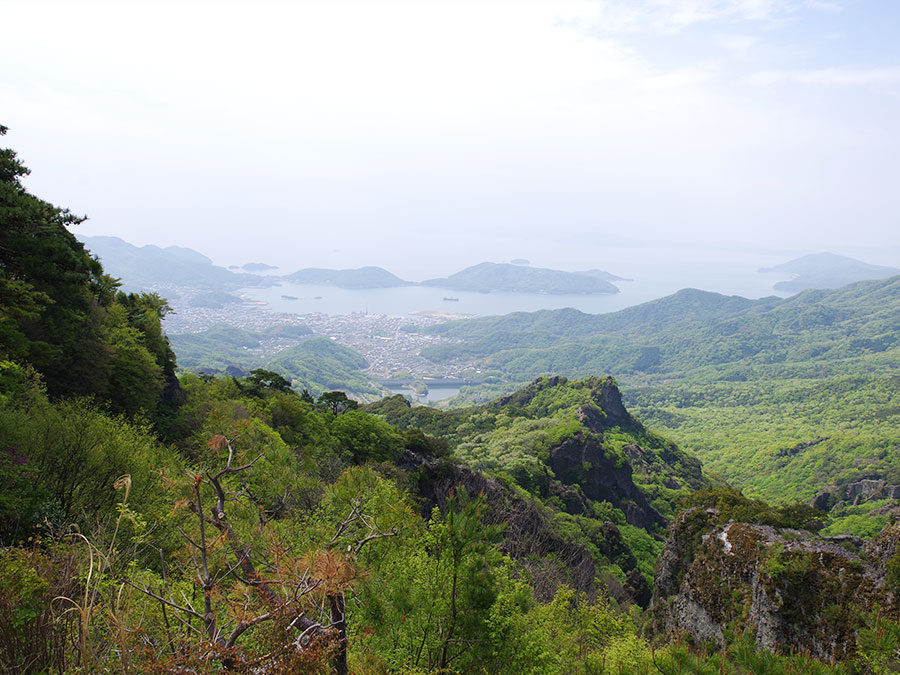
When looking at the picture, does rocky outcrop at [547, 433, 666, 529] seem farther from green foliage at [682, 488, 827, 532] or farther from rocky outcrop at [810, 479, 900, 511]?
rocky outcrop at [810, 479, 900, 511]

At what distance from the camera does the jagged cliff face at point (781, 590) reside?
1367 cm

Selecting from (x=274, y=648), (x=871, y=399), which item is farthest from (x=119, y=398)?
(x=871, y=399)

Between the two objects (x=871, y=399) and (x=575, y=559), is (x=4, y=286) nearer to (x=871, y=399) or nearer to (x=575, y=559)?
(x=575, y=559)

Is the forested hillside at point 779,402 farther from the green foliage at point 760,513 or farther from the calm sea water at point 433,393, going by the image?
the green foliage at point 760,513

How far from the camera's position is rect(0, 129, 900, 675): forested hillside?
5332mm

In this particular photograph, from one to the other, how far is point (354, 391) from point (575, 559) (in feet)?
406

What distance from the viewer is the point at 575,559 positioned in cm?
2603

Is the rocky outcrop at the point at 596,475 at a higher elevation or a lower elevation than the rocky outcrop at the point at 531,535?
lower

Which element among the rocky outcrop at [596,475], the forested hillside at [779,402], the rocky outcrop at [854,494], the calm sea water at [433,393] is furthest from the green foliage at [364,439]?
the calm sea water at [433,393]

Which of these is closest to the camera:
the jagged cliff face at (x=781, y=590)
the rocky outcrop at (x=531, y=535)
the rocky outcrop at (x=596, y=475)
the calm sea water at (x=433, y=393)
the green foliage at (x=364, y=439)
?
the jagged cliff face at (x=781, y=590)

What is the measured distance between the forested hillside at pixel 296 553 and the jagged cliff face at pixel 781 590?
8cm

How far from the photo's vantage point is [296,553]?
1152 cm

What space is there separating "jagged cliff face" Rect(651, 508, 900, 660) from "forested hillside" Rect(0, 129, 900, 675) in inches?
3.3

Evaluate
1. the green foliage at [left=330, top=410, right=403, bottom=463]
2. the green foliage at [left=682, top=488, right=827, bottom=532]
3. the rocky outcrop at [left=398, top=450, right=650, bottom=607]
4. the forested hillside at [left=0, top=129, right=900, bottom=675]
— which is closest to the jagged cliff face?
the forested hillside at [left=0, top=129, right=900, bottom=675]
